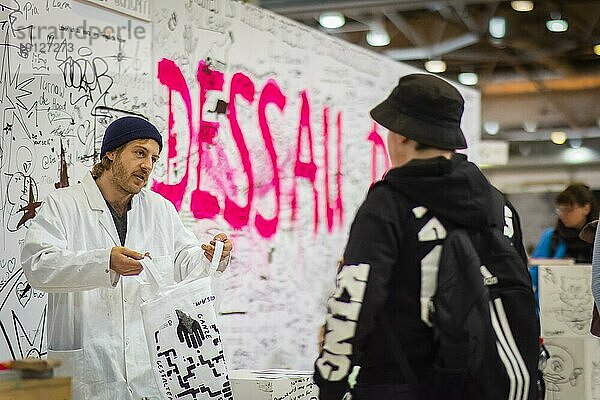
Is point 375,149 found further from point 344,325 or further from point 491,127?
point 491,127

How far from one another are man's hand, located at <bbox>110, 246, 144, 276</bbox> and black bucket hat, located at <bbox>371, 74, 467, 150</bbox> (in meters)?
1.07

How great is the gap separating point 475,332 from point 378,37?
1245cm

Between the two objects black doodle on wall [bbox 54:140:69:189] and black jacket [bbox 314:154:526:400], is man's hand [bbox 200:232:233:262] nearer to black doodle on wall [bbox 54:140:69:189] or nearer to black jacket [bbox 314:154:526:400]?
black doodle on wall [bbox 54:140:69:189]

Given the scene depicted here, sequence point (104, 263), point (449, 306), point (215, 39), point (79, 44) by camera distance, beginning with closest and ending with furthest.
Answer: point (449, 306) < point (104, 263) < point (79, 44) < point (215, 39)

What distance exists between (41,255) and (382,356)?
4.44 ft

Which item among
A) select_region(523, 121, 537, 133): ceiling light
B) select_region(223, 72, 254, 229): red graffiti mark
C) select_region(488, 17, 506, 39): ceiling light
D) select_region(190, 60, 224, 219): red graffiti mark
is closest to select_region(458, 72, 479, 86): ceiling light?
select_region(523, 121, 537, 133): ceiling light

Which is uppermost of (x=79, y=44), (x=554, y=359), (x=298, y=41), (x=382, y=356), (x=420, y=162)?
(x=298, y=41)

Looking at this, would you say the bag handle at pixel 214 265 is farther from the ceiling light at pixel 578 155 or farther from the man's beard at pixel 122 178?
the ceiling light at pixel 578 155

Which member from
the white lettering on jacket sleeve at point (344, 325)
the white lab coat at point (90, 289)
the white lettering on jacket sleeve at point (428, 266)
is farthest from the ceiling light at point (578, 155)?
the white lettering on jacket sleeve at point (344, 325)

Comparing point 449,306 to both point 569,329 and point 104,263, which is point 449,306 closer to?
point 104,263

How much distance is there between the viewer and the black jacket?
266 centimetres

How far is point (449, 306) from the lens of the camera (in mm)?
2689

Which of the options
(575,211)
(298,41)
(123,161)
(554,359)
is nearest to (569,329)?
(554,359)

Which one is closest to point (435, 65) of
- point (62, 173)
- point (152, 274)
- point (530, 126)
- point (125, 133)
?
point (530, 126)
